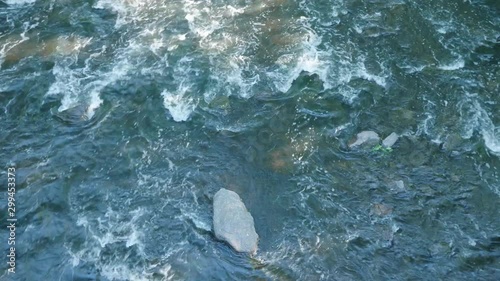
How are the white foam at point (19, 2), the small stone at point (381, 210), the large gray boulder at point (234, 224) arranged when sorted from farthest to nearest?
the white foam at point (19, 2), the small stone at point (381, 210), the large gray boulder at point (234, 224)

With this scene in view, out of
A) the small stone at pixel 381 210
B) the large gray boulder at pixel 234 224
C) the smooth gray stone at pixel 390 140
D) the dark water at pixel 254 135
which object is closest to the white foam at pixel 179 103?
the dark water at pixel 254 135

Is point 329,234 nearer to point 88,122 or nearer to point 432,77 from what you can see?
point 432,77

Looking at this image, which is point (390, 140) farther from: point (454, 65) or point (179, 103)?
point (179, 103)

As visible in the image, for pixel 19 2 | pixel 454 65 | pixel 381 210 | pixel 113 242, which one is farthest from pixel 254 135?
pixel 19 2

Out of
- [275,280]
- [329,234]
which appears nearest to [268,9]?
[329,234]

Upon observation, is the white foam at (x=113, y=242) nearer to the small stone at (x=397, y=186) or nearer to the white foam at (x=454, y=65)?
the small stone at (x=397, y=186)
